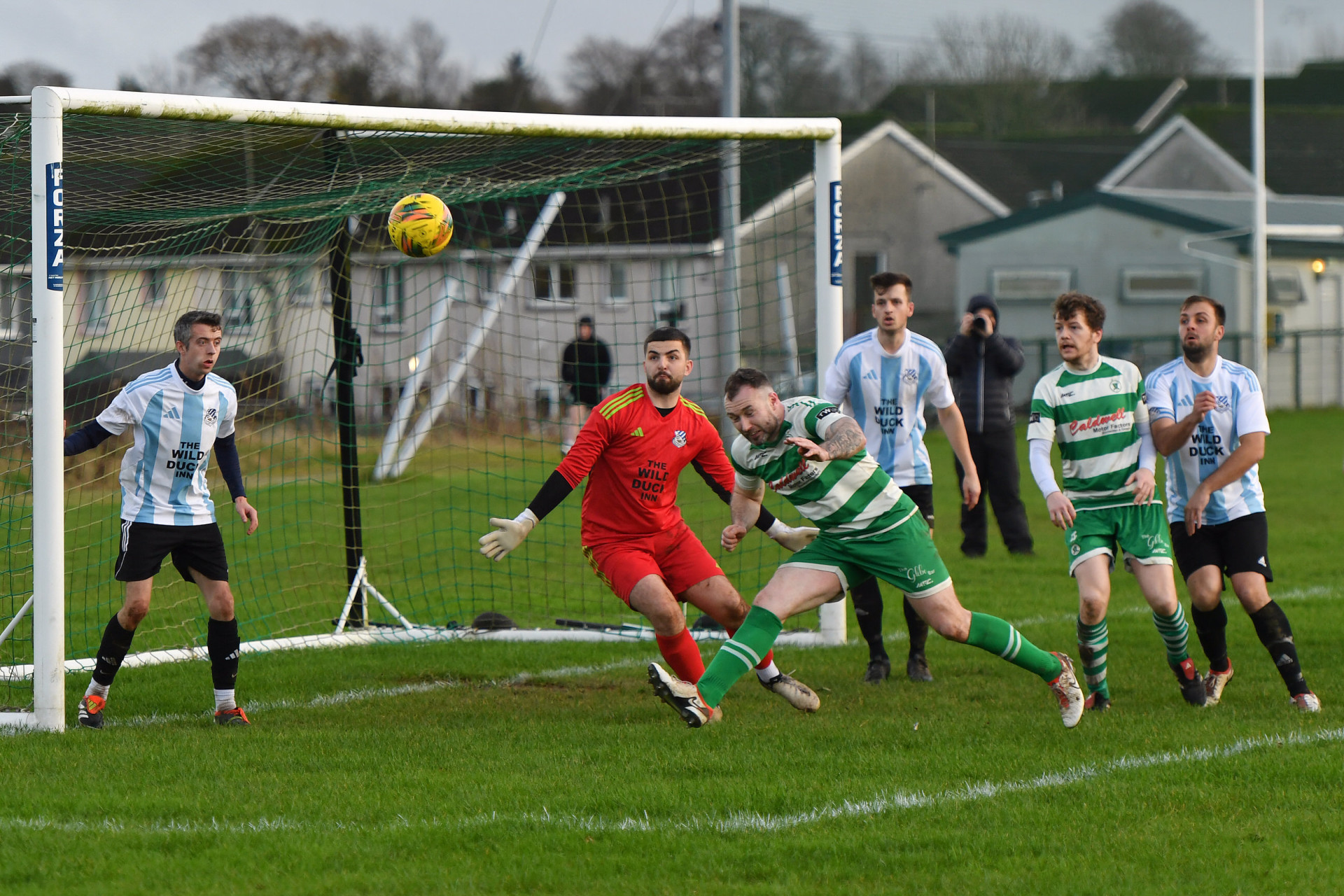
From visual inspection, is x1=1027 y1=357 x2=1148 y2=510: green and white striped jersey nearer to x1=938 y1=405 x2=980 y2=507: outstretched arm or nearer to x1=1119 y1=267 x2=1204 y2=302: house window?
x1=938 y1=405 x2=980 y2=507: outstretched arm

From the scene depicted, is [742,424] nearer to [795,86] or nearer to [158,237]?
[158,237]

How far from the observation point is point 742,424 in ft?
20.3

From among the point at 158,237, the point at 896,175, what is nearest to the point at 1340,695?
the point at 158,237

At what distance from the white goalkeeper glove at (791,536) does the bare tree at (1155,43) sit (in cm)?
5185

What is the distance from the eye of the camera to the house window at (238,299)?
1059 cm

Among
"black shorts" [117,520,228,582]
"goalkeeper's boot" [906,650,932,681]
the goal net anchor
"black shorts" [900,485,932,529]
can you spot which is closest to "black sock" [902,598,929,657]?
"goalkeeper's boot" [906,650,932,681]

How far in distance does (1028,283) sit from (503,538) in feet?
101

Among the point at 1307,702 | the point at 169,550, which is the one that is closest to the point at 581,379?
the point at 169,550

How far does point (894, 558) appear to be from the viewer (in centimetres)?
631

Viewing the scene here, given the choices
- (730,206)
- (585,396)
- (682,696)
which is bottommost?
(682,696)

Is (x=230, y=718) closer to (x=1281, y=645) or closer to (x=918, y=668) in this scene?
(x=918, y=668)

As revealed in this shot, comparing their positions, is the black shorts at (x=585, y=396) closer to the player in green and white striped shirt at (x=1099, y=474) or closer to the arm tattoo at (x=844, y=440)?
the player in green and white striped shirt at (x=1099, y=474)

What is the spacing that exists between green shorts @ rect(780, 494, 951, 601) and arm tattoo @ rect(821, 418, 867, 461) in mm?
396

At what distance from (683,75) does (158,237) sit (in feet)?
121
